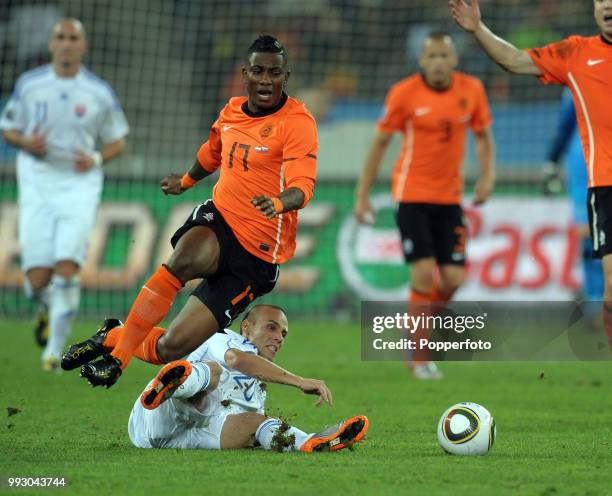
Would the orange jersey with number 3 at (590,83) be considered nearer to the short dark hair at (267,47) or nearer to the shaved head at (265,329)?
the short dark hair at (267,47)

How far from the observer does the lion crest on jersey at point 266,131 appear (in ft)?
20.3

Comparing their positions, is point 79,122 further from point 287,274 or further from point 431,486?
point 431,486

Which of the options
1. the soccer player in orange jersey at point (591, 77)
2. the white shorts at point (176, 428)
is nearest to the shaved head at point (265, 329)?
the white shorts at point (176, 428)

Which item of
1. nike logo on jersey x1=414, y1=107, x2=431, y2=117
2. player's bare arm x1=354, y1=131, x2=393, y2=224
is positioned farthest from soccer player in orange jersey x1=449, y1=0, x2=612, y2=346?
player's bare arm x1=354, y1=131, x2=393, y2=224

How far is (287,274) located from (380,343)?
23.0ft

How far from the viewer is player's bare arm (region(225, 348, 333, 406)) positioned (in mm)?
5148

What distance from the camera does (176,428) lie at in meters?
5.77

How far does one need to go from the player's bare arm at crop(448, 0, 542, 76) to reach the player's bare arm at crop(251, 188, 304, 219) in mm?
1596

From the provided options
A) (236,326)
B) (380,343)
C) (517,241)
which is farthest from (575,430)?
(517,241)

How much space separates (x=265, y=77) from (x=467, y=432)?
81.2 inches

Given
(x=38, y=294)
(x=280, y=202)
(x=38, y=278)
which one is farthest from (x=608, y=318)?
(x=38, y=294)

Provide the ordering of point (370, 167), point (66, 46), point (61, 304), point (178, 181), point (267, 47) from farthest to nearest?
point (370, 167) < point (66, 46) < point (61, 304) < point (178, 181) < point (267, 47)

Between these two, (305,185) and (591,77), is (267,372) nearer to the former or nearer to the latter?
(305,185)

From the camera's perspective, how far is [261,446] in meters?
5.75
